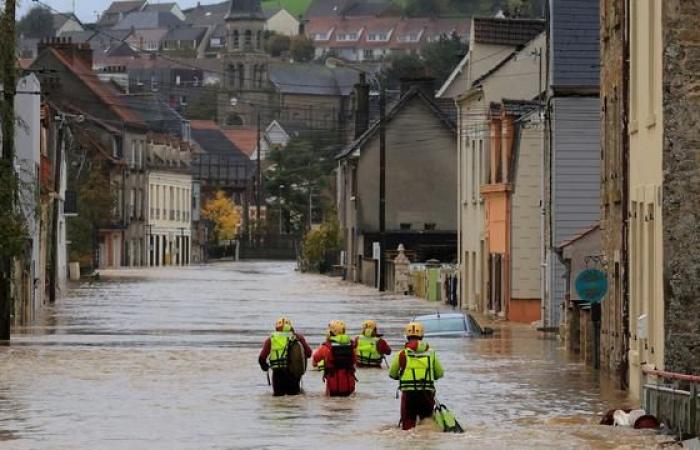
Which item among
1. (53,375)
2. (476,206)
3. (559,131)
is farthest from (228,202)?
(53,375)

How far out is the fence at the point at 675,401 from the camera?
22.7m

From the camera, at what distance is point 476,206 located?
6688cm

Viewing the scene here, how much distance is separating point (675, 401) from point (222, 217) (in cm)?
15577

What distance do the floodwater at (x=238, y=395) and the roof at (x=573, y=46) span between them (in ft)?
20.2

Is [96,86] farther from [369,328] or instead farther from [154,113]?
[369,328]

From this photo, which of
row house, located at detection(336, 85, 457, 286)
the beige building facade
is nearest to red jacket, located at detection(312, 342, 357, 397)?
the beige building facade

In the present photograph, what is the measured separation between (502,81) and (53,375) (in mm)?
29838

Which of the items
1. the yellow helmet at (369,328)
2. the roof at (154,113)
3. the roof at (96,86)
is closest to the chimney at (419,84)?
the roof at (96,86)

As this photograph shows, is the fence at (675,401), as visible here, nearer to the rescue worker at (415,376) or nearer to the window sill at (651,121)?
the rescue worker at (415,376)

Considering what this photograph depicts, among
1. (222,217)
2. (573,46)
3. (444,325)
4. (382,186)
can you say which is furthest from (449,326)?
(222,217)

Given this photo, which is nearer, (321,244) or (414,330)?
(414,330)

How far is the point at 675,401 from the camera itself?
24016mm

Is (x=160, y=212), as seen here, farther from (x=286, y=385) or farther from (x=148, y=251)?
(x=286, y=385)

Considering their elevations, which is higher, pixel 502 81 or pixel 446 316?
pixel 502 81
